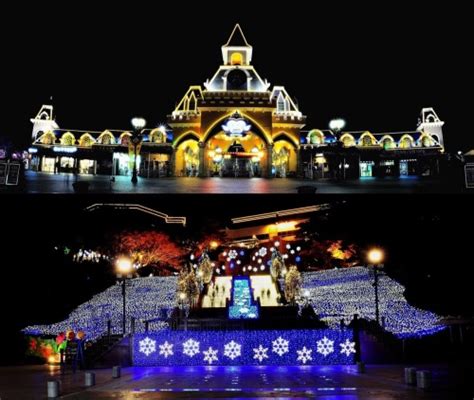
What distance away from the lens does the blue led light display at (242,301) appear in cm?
2120

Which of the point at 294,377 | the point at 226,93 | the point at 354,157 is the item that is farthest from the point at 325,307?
the point at 226,93

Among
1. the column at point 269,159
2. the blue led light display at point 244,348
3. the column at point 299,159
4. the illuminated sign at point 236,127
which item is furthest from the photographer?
the column at point 299,159

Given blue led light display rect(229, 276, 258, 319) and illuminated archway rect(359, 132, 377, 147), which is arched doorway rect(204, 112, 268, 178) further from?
blue led light display rect(229, 276, 258, 319)

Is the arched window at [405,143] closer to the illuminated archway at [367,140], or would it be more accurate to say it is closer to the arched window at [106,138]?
the illuminated archway at [367,140]

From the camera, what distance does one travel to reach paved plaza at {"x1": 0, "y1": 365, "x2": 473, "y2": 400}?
11.6 metres

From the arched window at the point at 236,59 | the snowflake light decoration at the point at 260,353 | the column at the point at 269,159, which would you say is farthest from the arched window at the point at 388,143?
the snowflake light decoration at the point at 260,353

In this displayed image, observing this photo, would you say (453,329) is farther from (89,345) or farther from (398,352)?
(89,345)

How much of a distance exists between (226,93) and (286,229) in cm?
1234

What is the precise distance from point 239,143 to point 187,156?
3.05 metres

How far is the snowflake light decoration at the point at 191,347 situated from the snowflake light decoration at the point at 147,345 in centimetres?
102

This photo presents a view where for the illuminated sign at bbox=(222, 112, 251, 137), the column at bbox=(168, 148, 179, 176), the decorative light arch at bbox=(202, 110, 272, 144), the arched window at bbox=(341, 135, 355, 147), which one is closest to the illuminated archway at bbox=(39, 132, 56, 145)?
the column at bbox=(168, 148, 179, 176)

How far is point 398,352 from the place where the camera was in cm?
1700

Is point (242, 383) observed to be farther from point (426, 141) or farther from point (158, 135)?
point (426, 141)

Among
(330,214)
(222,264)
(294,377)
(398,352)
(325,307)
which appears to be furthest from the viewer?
(222,264)
